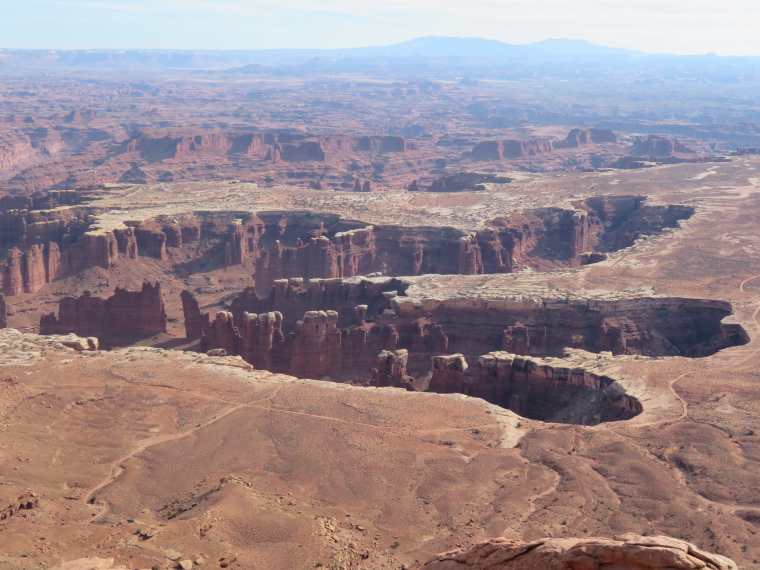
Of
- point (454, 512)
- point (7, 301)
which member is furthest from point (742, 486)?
point (7, 301)

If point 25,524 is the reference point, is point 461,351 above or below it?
below

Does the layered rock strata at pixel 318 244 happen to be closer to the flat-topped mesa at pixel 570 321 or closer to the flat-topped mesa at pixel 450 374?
the flat-topped mesa at pixel 570 321

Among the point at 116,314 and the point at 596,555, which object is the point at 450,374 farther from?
the point at 596,555

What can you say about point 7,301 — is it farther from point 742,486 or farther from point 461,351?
point 742,486

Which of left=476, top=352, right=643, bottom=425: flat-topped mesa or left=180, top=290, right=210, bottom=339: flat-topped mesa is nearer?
left=476, top=352, right=643, bottom=425: flat-topped mesa

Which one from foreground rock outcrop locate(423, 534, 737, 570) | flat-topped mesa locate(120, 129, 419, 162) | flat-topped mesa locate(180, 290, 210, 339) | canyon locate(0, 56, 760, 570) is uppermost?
foreground rock outcrop locate(423, 534, 737, 570)

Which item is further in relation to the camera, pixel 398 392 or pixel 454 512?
pixel 398 392

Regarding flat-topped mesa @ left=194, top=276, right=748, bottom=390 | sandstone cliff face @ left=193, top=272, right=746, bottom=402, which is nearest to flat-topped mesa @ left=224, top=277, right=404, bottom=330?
sandstone cliff face @ left=193, top=272, right=746, bottom=402

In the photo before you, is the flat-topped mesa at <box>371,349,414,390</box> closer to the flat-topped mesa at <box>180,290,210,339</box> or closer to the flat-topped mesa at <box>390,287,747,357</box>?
the flat-topped mesa at <box>390,287,747,357</box>

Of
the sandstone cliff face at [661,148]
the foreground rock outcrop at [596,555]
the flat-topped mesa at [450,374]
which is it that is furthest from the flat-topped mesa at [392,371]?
the sandstone cliff face at [661,148]
